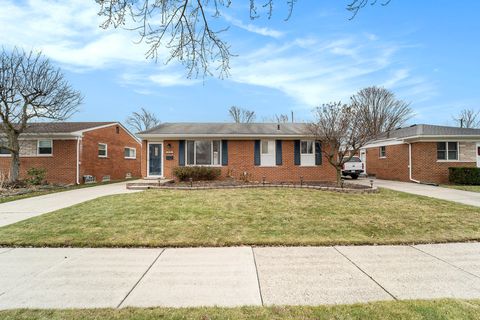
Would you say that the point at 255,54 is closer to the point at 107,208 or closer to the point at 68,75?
the point at 107,208

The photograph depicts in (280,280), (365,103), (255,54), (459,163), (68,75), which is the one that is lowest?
(280,280)

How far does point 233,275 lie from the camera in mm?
3539

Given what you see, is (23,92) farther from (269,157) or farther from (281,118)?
(281,118)

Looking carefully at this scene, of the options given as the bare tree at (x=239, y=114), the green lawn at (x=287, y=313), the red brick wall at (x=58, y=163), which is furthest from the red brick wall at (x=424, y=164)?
the bare tree at (x=239, y=114)

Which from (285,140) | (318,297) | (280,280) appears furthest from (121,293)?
(285,140)

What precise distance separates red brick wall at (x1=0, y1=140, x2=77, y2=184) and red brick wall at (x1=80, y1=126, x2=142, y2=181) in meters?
0.66

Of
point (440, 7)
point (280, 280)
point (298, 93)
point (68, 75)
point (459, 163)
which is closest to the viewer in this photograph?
point (280, 280)

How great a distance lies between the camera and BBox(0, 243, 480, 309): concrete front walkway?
2.93m

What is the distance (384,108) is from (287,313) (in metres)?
39.1

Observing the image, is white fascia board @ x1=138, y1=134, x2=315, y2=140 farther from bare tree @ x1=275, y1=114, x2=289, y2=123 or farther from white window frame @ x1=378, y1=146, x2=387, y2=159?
bare tree @ x1=275, y1=114, x2=289, y2=123

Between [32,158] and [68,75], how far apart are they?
5.84 m

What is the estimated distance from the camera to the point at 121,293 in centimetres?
306

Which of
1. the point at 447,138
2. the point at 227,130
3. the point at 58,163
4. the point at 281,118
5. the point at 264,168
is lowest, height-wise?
the point at 264,168

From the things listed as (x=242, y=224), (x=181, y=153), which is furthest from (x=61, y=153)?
(x=242, y=224)
